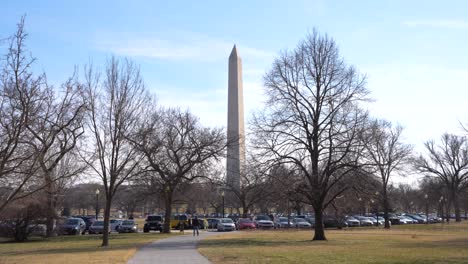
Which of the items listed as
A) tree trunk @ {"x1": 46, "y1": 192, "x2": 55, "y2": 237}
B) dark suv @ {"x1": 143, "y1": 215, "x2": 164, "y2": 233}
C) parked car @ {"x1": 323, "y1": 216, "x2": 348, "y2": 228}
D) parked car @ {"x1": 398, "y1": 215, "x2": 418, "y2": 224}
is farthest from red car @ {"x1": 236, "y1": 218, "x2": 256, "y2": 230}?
parked car @ {"x1": 398, "y1": 215, "x2": 418, "y2": 224}

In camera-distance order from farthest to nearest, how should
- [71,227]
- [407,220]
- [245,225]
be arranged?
[407,220], [245,225], [71,227]

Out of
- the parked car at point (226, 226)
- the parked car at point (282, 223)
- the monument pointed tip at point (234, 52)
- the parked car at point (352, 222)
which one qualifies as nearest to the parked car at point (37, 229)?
the parked car at point (226, 226)

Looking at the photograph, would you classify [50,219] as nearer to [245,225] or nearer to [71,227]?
[71,227]

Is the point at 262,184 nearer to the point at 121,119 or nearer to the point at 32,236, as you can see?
the point at 121,119

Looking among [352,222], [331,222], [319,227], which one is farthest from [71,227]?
[352,222]

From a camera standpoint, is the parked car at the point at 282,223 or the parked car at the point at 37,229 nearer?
the parked car at the point at 37,229

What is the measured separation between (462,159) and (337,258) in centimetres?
7282

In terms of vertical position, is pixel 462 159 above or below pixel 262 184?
above

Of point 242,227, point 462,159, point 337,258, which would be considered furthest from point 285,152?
point 462,159

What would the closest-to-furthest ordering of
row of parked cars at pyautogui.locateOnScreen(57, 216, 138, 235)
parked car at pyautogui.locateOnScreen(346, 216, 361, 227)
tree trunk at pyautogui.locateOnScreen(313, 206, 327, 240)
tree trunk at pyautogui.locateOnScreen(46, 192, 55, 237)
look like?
tree trunk at pyautogui.locateOnScreen(313, 206, 327, 240)
tree trunk at pyautogui.locateOnScreen(46, 192, 55, 237)
row of parked cars at pyautogui.locateOnScreen(57, 216, 138, 235)
parked car at pyautogui.locateOnScreen(346, 216, 361, 227)

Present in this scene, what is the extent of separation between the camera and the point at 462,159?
85188 millimetres

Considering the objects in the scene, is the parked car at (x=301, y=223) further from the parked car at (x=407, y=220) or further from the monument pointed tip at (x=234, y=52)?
the parked car at (x=407, y=220)

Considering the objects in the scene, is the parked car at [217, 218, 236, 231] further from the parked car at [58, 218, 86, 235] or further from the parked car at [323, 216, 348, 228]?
the parked car at [323, 216, 348, 228]

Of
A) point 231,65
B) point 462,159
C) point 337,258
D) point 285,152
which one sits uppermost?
point 231,65
